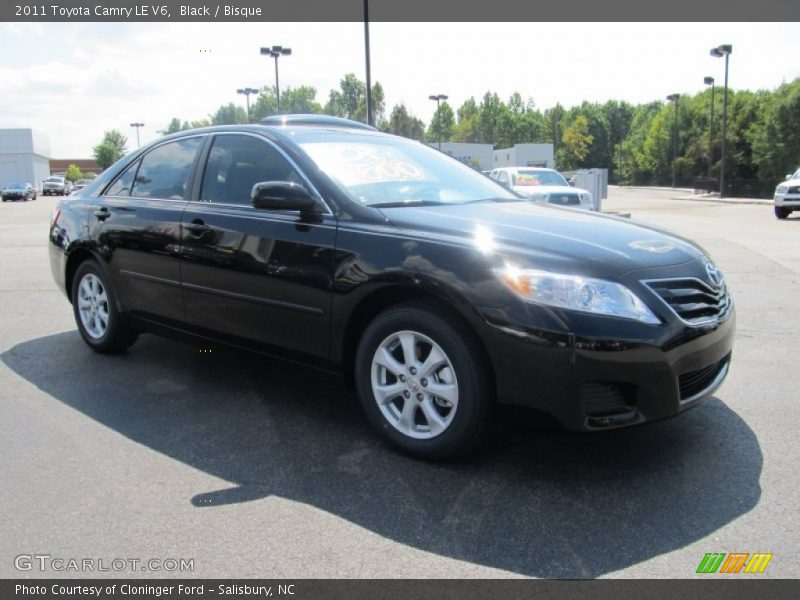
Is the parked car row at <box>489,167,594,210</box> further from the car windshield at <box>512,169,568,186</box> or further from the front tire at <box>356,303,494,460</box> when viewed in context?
the front tire at <box>356,303,494,460</box>

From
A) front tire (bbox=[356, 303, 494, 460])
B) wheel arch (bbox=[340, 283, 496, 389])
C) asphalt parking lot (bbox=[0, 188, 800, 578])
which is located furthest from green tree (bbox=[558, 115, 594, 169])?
front tire (bbox=[356, 303, 494, 460])

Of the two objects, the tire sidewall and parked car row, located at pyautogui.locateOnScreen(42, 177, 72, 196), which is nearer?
the tire sidewall

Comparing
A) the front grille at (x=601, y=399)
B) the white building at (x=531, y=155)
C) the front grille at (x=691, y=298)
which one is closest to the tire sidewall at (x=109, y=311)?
the front grille at (x=601, y=399)

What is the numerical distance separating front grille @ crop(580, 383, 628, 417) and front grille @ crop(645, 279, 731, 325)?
1.54ft

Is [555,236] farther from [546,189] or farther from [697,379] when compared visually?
[546,189]

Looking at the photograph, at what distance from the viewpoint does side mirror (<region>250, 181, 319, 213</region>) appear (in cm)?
363

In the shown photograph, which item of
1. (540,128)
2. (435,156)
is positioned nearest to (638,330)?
(435,156)

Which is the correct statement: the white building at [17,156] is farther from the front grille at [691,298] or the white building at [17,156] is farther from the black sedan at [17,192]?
the front grille at [691,298]

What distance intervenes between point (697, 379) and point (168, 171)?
11.9ft

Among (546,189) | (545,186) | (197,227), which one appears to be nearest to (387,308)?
(197,227)

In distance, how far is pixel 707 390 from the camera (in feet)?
10.7

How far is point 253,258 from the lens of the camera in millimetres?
3963

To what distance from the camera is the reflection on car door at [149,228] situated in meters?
4.54
